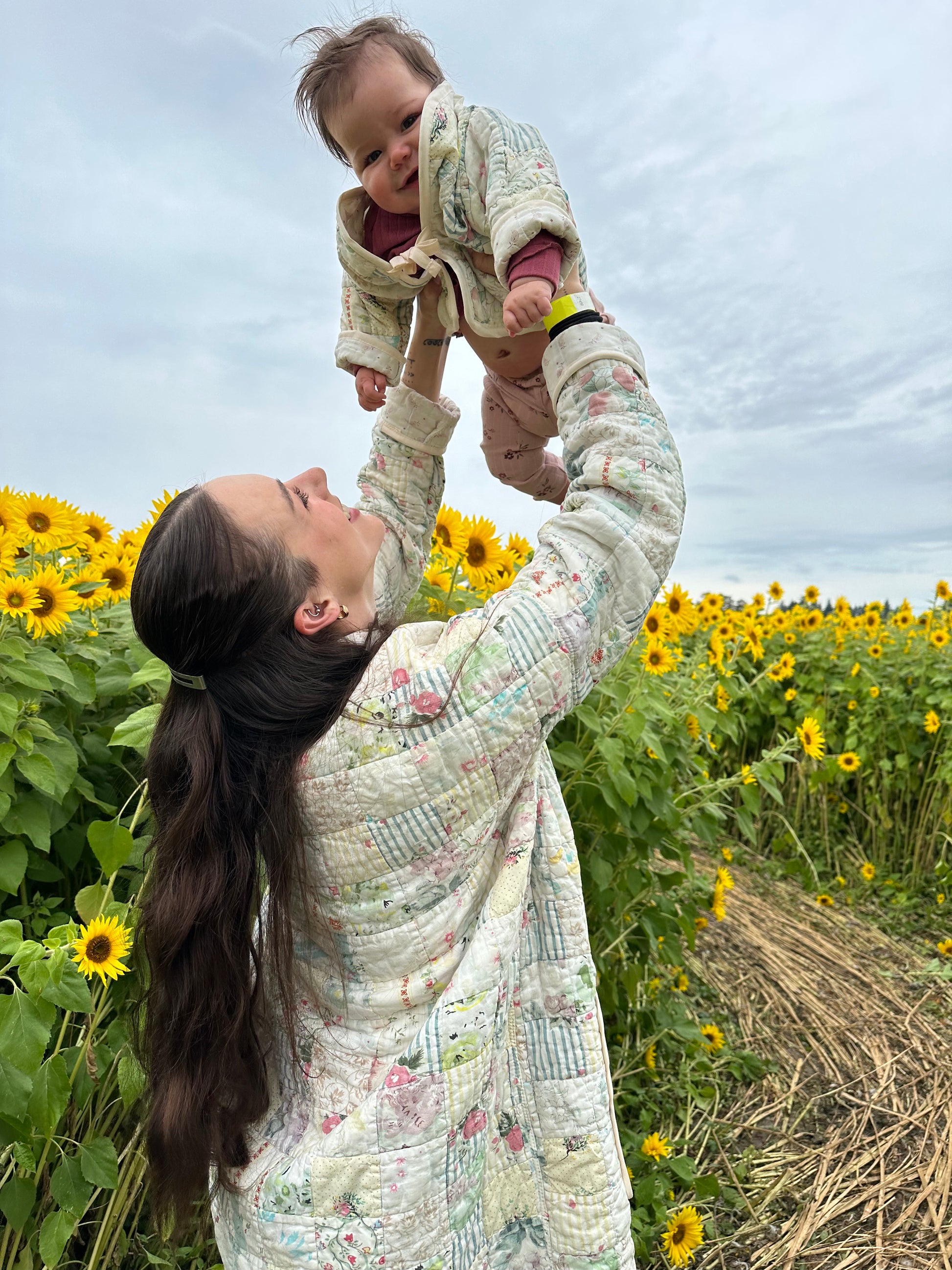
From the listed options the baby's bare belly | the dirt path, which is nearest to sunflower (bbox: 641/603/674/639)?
the baby's bare belly

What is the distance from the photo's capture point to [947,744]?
456 centimetres

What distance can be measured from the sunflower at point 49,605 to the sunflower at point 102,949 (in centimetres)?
67

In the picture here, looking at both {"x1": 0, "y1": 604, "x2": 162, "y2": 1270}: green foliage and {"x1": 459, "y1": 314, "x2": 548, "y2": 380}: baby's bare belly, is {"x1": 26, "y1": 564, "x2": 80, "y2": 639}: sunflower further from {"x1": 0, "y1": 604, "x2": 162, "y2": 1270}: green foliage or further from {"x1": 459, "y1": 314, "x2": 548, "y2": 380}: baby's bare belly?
{"x1": 459, "y1": 314, "x2": 548, "y2": 380}: baby's bare belly

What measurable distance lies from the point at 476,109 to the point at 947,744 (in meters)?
4.03

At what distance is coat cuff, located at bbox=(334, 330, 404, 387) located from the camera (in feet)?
5.89

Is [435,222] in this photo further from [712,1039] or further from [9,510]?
[712,1039]

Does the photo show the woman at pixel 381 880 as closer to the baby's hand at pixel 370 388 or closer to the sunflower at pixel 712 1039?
the baby's hand at pixel 370 388

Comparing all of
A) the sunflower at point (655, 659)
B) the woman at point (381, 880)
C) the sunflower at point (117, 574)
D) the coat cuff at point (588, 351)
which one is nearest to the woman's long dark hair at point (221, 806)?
the woman at point (381, 880)

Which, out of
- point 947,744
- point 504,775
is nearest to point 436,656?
point 504,775

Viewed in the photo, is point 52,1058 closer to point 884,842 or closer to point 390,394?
point 390,394

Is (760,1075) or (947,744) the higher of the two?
(947,744)

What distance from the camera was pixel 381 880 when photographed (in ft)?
3.72

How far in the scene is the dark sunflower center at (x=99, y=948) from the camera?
4.47 feet

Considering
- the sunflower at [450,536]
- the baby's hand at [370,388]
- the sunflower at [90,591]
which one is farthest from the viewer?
the sunflower at [450,536]
